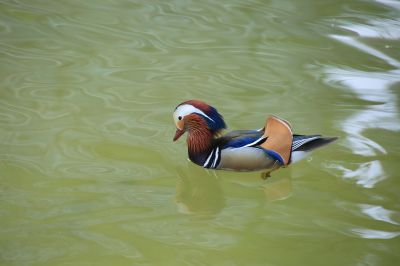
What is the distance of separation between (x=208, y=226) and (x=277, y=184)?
67 centimetres

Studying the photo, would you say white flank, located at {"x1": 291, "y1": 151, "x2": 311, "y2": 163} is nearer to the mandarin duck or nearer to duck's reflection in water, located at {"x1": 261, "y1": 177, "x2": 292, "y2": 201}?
the mandarin duck

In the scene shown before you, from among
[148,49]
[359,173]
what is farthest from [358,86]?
[148,49]

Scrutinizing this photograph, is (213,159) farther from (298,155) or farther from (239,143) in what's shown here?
(298,155)

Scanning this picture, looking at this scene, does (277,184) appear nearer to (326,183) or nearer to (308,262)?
(326,183)

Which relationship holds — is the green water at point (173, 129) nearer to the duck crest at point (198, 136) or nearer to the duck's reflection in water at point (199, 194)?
the duck's reflection in water at point (199, 194)

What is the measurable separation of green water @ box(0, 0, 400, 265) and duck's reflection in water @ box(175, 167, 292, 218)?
13 mm

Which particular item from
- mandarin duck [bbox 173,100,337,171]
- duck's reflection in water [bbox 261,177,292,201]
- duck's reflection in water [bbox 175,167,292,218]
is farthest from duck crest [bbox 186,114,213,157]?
duck's reflection in water [bbox 261,177,292,201]

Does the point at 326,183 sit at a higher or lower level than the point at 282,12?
lower

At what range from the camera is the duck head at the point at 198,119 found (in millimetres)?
4148

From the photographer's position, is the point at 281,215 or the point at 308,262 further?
the point at 281,215

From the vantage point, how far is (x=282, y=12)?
691 cm

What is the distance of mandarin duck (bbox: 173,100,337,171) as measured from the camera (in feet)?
13.1

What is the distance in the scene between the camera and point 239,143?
4023 millimetres

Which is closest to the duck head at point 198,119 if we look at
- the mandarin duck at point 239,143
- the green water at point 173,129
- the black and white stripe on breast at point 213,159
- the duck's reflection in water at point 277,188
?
the mandarin duck at point 239,143
